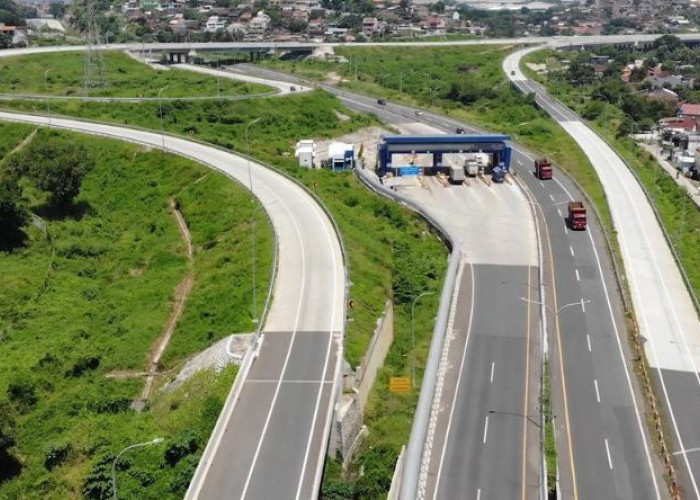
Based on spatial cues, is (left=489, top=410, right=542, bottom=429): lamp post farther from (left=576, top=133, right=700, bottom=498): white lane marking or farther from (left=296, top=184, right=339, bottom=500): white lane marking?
(left=296, top=184, right=339, bottom=500): white lane marking

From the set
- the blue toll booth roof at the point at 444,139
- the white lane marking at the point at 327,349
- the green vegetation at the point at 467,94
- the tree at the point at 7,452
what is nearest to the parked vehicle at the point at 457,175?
the blue toll booth roof at the point at 444,139

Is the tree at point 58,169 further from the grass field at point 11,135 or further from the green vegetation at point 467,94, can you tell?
the green vegetation at point 467,94

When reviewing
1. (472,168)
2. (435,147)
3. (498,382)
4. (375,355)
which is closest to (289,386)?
(375,355)

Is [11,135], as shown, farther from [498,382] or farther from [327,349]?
[498,382]

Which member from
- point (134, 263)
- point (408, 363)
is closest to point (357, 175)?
point (134, 263)

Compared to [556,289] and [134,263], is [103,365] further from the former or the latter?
[556,289]

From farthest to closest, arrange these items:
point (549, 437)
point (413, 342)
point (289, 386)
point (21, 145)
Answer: point (21, 145)
point (413, 342)
point (549, 437)
point (289, 386)
